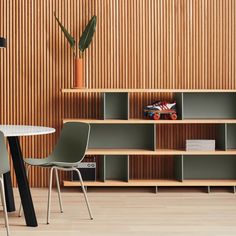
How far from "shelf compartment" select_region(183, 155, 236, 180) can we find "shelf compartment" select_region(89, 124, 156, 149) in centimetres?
49

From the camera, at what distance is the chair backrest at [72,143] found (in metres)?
4.98

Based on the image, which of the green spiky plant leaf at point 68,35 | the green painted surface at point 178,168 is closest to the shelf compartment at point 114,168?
the green painted surface at point 178,168

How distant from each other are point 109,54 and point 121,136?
36.6 inches

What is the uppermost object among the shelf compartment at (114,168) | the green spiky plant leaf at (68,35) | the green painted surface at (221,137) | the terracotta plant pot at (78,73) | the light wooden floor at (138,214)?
the green spiky plant leaf at (68,35)

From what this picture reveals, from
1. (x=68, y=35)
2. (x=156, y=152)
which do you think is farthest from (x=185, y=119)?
(x=68, y=35)

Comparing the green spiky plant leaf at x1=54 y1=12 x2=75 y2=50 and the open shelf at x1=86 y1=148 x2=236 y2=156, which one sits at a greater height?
the green spiky plant leaf at x1=54 y1=12 x2=75 y2=50

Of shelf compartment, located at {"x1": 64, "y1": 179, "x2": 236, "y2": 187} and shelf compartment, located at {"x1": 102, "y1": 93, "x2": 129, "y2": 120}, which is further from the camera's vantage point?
shelf compartment, located at {"x1": 102, "y1": 93, "x2": 129, "y2": 120}

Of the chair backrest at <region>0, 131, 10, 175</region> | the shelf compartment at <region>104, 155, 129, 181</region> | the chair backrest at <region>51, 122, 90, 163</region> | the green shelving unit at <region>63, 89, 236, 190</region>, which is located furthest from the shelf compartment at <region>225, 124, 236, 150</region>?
the chair backrest at <region>0, 131, 10, 175</region>

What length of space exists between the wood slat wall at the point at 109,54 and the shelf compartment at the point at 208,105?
14 cm

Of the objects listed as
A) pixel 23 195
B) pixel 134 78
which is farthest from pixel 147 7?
pixel 23 195

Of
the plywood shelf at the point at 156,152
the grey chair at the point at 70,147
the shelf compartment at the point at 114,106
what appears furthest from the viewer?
the shelf compartment at the point at 114,106

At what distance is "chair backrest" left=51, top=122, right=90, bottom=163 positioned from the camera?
196 inches

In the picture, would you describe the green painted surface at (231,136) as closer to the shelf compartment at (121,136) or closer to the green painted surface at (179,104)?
the green painted surface at (179,104)

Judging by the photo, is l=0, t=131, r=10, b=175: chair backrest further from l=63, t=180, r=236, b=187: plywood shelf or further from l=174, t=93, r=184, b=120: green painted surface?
l=174, t=93, r=184, b=120: green painted surface
